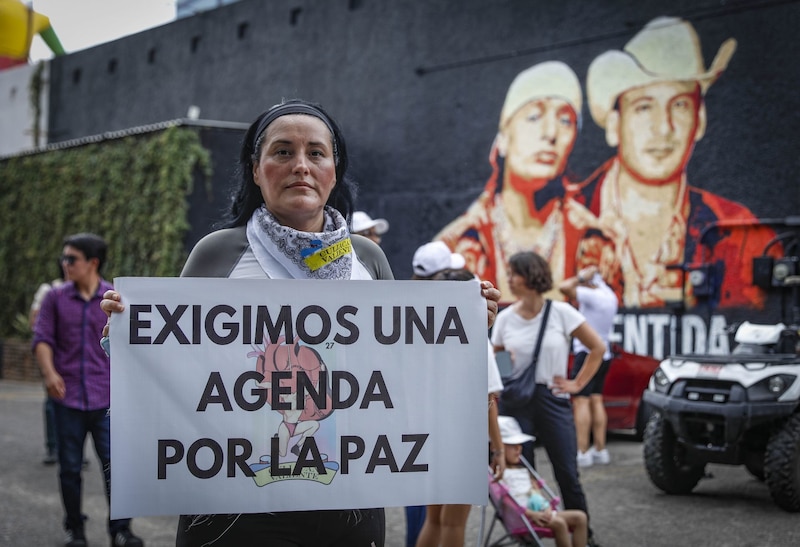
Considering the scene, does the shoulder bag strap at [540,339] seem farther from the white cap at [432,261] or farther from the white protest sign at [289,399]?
the white protest sign at [289,399]

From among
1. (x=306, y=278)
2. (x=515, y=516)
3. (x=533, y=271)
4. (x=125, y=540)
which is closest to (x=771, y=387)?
(x=533, y=271)

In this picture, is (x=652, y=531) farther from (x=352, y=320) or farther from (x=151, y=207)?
(x=151, y=207)

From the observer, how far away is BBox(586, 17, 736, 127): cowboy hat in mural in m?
14.1

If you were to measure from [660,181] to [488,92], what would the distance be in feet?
13.1

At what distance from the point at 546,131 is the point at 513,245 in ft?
6.35

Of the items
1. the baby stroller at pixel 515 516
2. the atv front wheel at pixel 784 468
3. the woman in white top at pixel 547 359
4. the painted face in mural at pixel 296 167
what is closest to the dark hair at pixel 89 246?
the woman in white top at pixel 547 359

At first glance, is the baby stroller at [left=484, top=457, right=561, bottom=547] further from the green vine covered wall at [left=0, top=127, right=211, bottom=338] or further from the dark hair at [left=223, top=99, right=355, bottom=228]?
the green vine covered wall at [left=0, top=127, right=211, bottom=338]

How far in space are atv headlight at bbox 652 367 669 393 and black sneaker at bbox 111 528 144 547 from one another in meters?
4.55

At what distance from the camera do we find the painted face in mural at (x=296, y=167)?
2742 mm

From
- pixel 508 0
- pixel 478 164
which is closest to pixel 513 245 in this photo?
pixel 478 164

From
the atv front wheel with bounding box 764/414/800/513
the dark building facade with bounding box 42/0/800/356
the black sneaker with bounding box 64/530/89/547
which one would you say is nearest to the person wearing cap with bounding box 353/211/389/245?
the black sneaker with bounding box 64/530/89/547

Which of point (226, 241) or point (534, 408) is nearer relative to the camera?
point (226, 241)

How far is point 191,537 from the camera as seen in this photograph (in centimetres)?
266

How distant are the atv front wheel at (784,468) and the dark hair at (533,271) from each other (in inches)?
104
